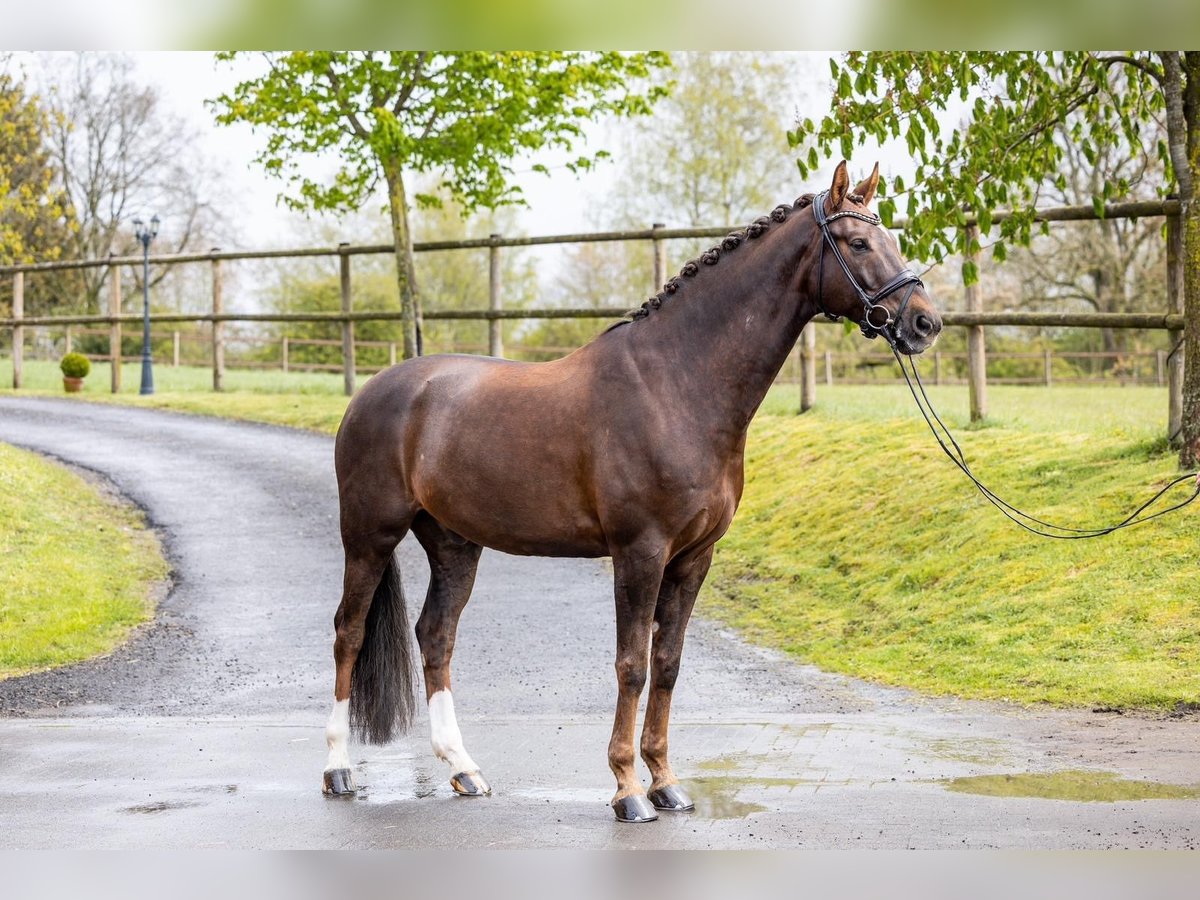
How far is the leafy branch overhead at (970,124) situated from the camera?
322 inches

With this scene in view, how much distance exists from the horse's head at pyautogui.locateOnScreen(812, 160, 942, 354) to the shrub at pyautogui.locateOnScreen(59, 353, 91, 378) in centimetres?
2060

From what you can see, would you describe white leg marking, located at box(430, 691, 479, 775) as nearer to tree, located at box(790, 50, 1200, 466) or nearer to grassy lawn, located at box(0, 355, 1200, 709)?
grassy lawn, located at box(0, 355, 1200, 709)

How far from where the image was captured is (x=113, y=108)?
42.3 meters

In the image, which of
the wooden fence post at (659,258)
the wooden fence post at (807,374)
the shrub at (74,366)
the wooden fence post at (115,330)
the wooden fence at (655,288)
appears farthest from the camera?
the shrub at (74,366)

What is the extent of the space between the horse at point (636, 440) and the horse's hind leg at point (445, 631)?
1cm

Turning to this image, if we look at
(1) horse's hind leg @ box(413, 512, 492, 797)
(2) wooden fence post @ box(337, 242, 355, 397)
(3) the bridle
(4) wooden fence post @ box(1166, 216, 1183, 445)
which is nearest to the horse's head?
(3) the bridle

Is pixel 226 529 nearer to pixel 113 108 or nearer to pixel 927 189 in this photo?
pixel 927 189

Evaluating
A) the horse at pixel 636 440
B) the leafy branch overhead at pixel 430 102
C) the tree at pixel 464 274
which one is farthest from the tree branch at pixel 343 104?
the tree at pixel 464 274

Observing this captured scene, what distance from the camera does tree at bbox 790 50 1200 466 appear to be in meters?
8.27

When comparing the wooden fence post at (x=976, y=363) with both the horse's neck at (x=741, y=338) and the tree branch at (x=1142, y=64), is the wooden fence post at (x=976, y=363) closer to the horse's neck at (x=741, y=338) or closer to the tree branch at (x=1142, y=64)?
the tree branch at (x=1142, y=64)

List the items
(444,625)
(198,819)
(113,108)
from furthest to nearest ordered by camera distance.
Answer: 1. (113,108)
2. (444,625)
3. (198,819)

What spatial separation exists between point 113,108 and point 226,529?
3465 centimetres

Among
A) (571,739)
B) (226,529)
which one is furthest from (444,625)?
(226,529)
